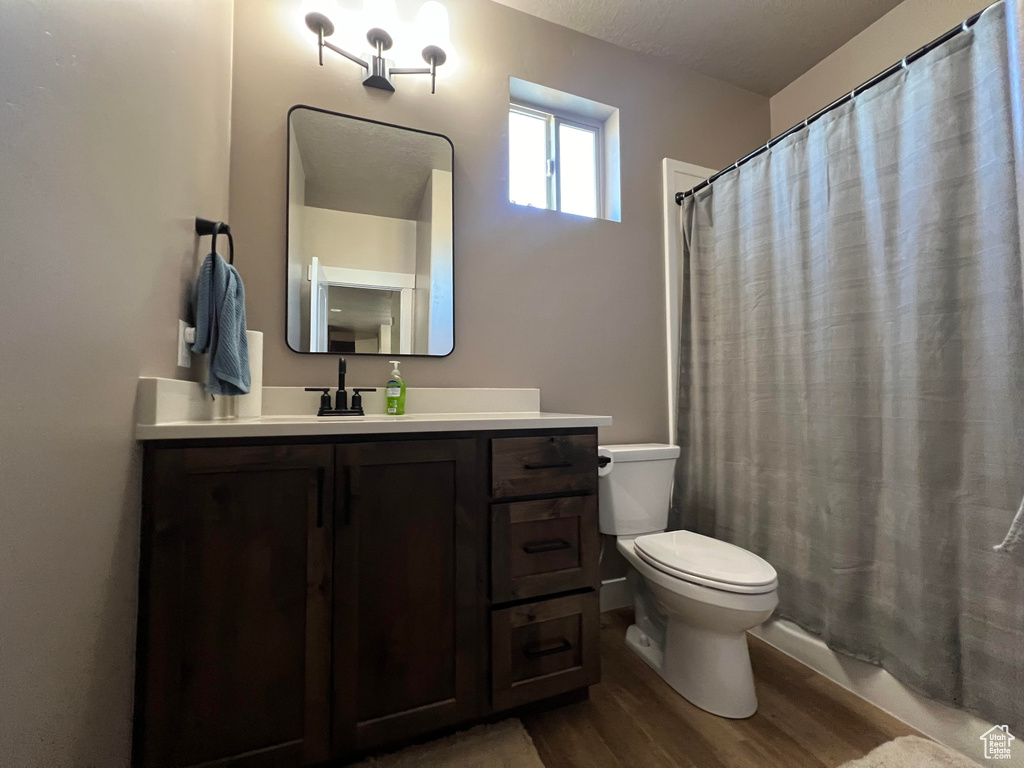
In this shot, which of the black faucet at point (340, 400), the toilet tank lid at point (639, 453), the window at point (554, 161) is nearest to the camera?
the black faucet at point (340, 400)

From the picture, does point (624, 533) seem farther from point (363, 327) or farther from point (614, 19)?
point (614, 19)

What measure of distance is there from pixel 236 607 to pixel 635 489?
1325mm

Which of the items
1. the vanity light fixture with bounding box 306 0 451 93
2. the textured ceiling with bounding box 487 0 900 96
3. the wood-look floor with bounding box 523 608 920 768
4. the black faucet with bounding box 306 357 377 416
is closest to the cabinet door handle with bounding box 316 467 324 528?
the black faucet with bounding box 306 357 377 416

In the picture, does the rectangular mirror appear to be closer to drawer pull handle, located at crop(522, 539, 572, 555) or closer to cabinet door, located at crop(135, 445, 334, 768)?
cabinet door, located at crop(135, 445, 334, 768)

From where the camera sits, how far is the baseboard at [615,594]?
6.16ft

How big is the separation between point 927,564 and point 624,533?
85 cm

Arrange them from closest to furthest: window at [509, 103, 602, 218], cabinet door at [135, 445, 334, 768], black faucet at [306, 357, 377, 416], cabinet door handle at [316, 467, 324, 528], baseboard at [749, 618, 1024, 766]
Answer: cabinet door at [135, 445, 334, 768] < cabinet door handle at [316, 467, 324, 528] < baseboard at [749, 618, 1024, 766] < black faucet at [306, 357, 377, 416] < window at [509, 103, 602, 218]

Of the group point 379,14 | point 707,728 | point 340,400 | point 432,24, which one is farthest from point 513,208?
point 707,728

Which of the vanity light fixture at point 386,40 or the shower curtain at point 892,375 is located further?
the vanity light fixture at point 386,40

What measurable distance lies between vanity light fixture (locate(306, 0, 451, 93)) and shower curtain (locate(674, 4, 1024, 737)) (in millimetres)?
1308

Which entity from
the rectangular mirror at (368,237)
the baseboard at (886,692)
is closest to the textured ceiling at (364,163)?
the rectangular mirror at (368,237)

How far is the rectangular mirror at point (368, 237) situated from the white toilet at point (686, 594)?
93 centimetres

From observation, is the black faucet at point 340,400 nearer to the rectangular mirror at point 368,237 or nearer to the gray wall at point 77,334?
the rectangular mirror at point 368,237

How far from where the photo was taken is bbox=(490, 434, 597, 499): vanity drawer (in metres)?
1.16
